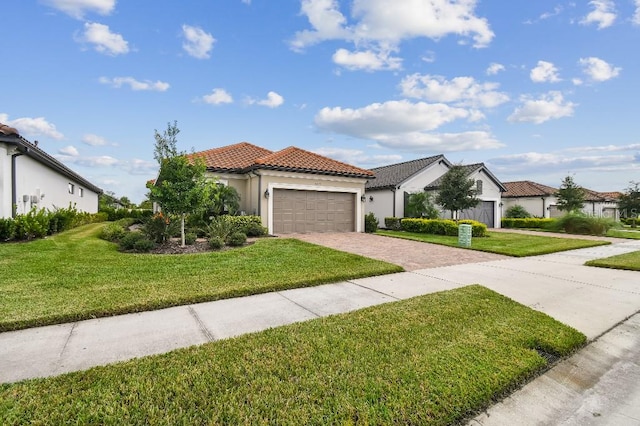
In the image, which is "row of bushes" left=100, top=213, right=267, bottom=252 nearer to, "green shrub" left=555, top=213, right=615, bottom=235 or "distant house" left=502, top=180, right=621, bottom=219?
"green shrub" left=555, top=213, right=615, bottom=235

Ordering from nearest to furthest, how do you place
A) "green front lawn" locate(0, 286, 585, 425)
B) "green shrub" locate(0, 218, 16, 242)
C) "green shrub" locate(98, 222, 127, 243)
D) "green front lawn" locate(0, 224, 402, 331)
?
"green front lawn" locate(0, 286, 585, 425), "green front lawn" locate(0, 224, 402, 331), "green shrub" locate(0, 218, 16, 242), "green shrub" locate(98, 222, 127, 243)

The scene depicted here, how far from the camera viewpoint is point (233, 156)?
18.8 m

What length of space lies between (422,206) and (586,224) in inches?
384

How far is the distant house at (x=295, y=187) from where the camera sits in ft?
51.9

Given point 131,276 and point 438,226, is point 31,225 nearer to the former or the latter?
point 131,276

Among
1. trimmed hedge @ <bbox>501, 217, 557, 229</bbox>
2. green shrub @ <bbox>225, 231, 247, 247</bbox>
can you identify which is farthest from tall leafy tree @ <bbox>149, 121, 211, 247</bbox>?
trimmed hedge @ <bbox>501, 217, 557, 229</bbox>

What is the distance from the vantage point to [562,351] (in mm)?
3648

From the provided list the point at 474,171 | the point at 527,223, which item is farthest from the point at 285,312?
the point at 527,223

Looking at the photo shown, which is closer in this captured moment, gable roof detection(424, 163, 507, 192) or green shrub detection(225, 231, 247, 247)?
green shrub detection(225, 231, 247, 247)

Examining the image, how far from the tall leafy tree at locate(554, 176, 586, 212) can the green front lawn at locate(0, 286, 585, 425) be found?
27878 millimetres

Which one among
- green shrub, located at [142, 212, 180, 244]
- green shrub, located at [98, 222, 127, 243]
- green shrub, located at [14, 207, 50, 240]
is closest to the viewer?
green shrub, located at [14, 207, 50, 240]

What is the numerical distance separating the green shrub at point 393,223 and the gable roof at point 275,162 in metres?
4.31

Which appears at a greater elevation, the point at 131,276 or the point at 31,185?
the point at 31,185

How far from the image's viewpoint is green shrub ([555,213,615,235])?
64.2ft
